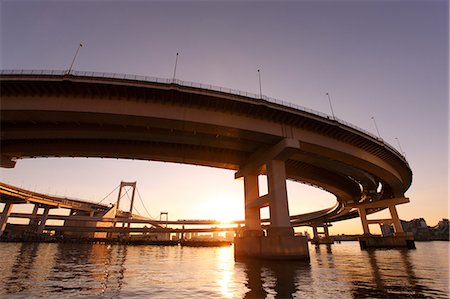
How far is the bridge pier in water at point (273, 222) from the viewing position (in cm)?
2488

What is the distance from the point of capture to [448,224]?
15300 cm

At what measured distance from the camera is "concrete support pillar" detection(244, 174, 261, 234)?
31453mm

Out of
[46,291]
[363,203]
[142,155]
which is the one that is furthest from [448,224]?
[46,291]

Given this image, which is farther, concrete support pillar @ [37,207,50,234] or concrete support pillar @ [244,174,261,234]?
concrete support pillar @ [37,207,50,234]

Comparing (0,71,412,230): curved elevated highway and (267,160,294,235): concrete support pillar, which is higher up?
(0,71,412,230): curved elevated highway

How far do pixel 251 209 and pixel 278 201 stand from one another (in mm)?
7042

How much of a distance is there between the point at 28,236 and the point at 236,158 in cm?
8921

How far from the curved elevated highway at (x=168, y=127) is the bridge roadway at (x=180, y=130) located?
3.7 inches

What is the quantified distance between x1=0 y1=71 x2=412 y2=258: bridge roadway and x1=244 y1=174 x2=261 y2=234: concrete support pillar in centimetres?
13

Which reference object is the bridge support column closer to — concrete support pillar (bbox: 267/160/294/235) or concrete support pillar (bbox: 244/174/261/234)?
concrete support pillar (bbox: 244/174/261/234)

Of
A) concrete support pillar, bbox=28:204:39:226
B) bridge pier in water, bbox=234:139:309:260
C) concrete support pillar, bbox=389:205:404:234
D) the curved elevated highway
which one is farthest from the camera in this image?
concrete support pillar, bbox=28:204:39:226

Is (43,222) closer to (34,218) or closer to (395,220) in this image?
(34,218)

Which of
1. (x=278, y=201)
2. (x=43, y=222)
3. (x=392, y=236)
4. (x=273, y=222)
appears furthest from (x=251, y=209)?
(x=43, y=222)

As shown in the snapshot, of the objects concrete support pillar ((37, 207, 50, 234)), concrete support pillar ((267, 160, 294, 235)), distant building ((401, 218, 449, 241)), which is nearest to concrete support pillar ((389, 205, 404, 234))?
concrete support pillar ((267, 160, 294, 235))
